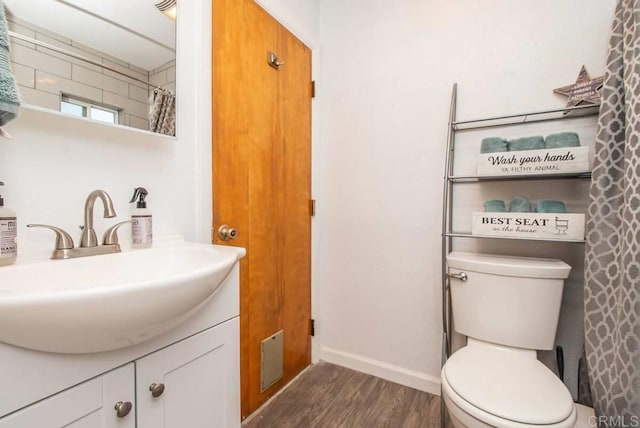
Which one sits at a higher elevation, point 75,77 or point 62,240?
point 75,77

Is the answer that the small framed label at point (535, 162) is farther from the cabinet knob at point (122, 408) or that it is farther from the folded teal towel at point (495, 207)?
the cabinet knob at point (122, 408)

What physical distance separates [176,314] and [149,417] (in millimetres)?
281

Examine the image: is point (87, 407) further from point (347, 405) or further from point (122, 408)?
point (347, 405)

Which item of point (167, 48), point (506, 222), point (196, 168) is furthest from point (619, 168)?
point (167, 48)

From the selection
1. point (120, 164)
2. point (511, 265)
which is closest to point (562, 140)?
point (511, 265)

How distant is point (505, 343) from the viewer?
122 centimetres

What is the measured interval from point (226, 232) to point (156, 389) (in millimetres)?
653

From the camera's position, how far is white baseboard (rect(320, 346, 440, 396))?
162 centimetres

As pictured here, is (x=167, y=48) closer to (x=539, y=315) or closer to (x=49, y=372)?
(x=49, y=372)

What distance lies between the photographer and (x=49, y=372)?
0.55m

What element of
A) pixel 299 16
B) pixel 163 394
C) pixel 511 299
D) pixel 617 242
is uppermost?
pixel 299 16

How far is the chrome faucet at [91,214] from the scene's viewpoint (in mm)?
856

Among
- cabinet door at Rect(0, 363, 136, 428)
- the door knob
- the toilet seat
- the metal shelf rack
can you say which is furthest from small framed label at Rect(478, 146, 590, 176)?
cabinet door at Rect(0, 363, 136, 428)

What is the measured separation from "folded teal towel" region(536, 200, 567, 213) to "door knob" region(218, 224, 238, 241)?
51.2 inches
